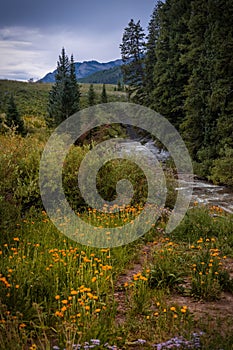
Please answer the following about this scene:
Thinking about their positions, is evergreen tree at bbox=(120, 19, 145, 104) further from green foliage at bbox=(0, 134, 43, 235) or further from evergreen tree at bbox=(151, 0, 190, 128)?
green foliage at bbox=(0, 134, 43, 235)

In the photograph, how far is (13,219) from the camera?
6.00 meters

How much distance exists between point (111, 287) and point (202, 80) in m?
17.1

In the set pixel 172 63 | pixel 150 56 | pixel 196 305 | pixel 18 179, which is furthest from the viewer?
pixel 150 56

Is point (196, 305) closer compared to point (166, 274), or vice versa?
point (196, 305)

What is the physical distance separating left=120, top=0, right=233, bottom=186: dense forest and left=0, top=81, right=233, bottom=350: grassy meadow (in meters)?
10.8

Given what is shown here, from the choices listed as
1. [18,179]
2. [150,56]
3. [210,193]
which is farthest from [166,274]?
[150,56]

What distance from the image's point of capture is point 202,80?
19.3m

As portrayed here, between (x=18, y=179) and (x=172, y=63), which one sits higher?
(x=172, y=63)

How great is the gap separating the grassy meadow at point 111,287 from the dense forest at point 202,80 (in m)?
10.8

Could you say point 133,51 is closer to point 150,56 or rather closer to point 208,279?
point 150,56

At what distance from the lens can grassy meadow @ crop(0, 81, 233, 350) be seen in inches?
124

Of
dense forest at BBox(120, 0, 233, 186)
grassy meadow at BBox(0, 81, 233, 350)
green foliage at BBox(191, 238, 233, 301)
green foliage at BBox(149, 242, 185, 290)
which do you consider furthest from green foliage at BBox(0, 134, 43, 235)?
dense forest at BBox(120, 0, 233, 186)

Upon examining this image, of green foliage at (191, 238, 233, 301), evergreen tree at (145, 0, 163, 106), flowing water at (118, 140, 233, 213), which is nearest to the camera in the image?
green foliage at (191, 238, 233, 301)

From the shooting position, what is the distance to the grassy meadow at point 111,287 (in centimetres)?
316
